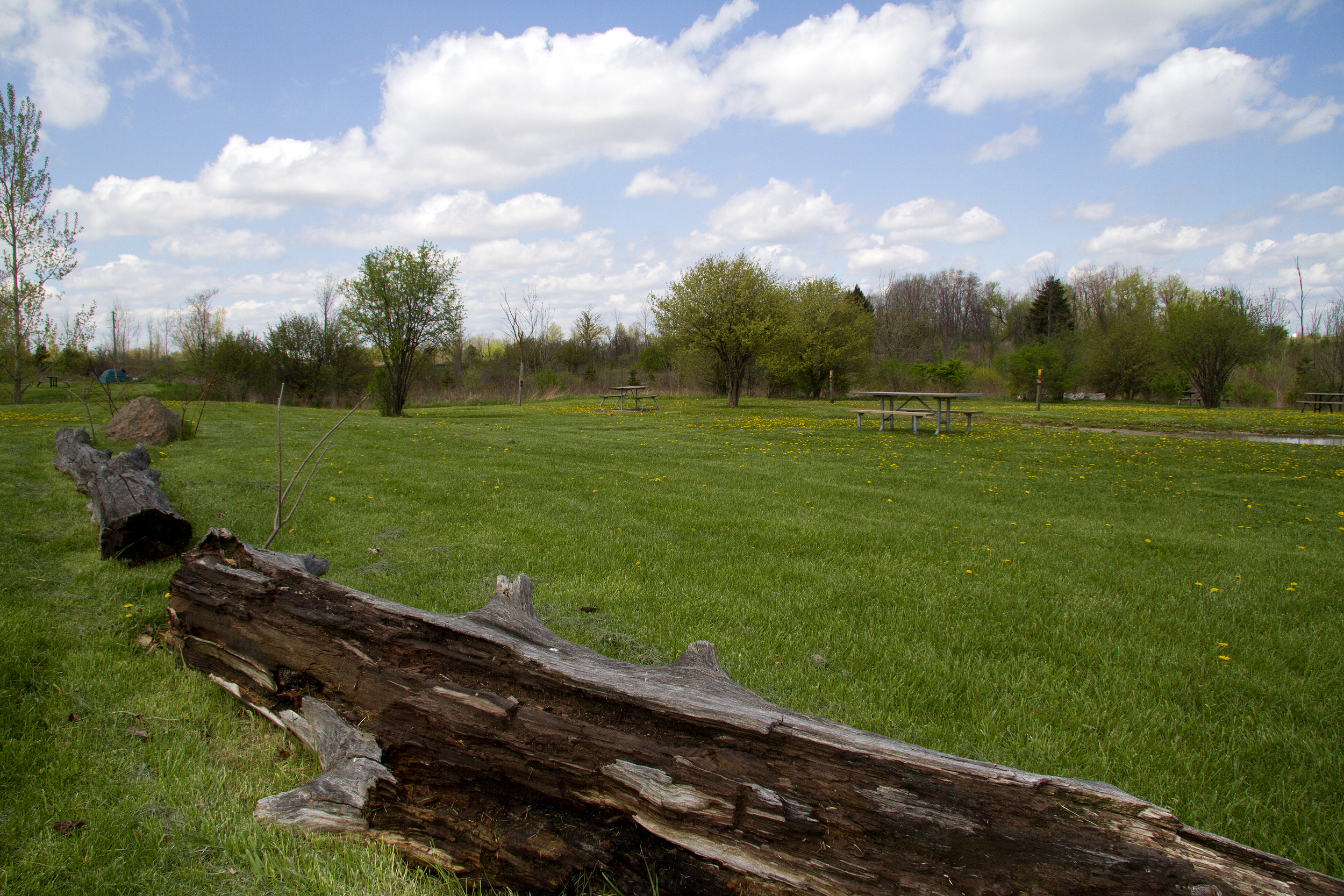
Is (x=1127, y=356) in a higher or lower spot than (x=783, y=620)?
higher

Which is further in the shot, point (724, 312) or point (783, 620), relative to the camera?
point (724, 312)

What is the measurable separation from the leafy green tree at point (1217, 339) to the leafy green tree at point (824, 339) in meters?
15.7

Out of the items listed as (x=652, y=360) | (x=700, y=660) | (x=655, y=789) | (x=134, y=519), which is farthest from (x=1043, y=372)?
(x=655, y=789)

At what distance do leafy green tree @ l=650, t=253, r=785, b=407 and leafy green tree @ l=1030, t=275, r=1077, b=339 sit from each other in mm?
35073

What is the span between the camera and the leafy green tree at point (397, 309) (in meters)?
24.3

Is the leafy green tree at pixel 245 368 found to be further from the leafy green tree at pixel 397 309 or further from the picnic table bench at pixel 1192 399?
the picnic table bench at pixel 1192 399

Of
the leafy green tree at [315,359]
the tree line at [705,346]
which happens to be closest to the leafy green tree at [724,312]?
the tree line at [705,346]

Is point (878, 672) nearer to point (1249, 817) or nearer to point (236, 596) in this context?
point (1249, 817)

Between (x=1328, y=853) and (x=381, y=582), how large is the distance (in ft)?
15.3

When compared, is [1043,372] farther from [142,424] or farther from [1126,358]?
[142,424]

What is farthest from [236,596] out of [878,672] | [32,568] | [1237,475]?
[1237,475]

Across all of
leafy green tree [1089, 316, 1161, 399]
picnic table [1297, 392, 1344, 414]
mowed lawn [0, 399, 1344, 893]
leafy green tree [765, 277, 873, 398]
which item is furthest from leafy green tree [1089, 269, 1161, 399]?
mowed lawn [0, 399, 1344, 893]

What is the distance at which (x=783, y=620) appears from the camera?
3982mm

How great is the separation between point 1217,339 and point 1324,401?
502 cm
